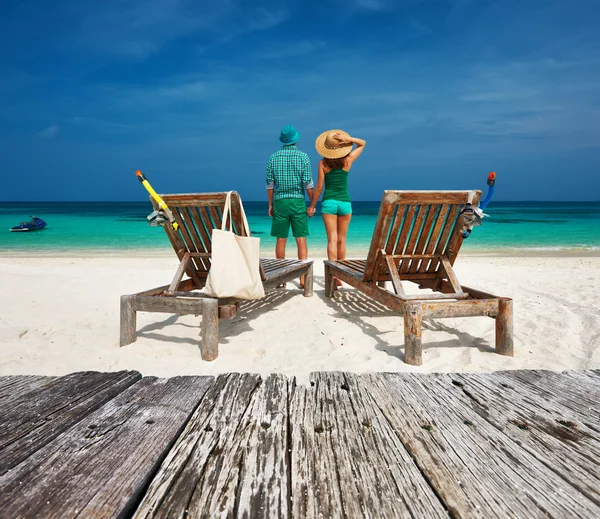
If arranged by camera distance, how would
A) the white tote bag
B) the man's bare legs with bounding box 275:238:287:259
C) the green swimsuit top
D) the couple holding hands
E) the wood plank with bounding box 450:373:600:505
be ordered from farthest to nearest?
1. the man's bare legs with bounding box 275:238:287:259
2. the green swimsuit top
3. the couple holding hands
4. the white tote bag
5. the wood plank with bounding box 450:373:600:505

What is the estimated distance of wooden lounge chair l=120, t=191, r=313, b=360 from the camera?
363 centimetres

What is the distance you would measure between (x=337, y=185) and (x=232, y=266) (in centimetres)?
297

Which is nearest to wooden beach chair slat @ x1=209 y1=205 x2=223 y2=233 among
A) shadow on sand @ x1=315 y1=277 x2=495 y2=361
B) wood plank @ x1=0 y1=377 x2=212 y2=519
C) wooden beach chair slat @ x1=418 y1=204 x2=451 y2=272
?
shadow on sand @ x1=315 y1=277 x2=495 y2=361

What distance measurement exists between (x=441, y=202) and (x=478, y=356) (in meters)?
1.43

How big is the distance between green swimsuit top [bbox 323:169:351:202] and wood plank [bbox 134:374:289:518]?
4417 mm

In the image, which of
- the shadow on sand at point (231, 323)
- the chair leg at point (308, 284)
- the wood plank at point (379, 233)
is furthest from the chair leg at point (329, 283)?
the wood plank at point (379, 233)

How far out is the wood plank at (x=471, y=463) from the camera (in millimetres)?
1163

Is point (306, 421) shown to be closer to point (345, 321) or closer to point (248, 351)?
point (248, 351)

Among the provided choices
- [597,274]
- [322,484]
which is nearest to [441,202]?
[322,484]

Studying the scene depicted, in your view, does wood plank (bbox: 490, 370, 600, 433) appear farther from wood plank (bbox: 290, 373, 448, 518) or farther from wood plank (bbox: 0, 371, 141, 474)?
wood plank (bbox: 0, 371, 141, 474)

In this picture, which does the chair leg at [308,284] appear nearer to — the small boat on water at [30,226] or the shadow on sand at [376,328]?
the shadow on sand at [376,328]

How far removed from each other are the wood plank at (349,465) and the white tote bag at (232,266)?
1.74 meters

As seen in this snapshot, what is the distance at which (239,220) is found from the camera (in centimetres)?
395

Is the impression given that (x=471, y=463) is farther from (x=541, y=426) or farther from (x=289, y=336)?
(x=289, y=336)
